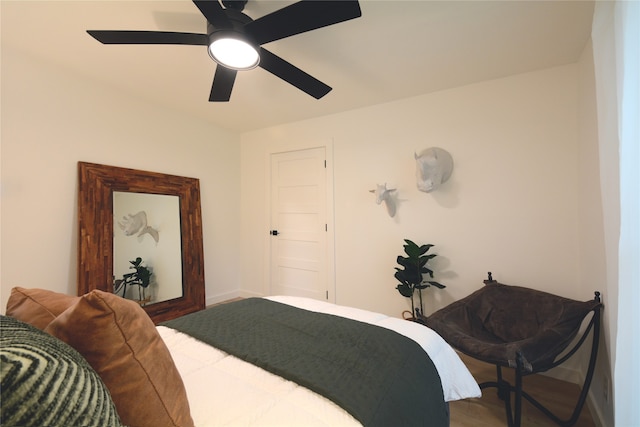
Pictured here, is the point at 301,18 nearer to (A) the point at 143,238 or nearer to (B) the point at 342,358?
(B) the point at 342,358

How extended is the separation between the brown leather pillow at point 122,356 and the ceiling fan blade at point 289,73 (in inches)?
59.4

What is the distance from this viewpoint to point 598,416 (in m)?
1.66

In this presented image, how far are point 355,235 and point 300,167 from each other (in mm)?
1162

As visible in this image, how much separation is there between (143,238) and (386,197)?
2.61 m

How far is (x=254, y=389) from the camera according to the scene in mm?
975

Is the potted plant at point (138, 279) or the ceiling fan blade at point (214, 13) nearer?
the ceiling fan blade at point (214, 13)

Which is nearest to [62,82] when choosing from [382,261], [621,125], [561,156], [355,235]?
[355,235]

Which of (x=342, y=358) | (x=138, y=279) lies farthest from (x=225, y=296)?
(x=342, y=358)

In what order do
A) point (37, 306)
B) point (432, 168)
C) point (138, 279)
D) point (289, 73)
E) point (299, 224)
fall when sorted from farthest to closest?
point (299, 224)
point (138, 279)
point (432, 168)
point (289, 73)
point (37, 306)

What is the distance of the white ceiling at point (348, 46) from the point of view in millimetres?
1643

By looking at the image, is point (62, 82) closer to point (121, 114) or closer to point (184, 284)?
point (121, 114)

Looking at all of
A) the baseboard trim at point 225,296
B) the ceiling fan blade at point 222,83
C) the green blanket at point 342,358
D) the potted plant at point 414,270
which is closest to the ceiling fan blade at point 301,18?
the ceiling fan blade at point 222,83

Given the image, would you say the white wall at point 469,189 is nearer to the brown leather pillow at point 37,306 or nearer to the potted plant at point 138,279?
the potted plant at point 138,279

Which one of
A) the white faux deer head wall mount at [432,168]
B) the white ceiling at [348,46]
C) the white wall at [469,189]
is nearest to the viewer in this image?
the white ceiling at [348,46]
